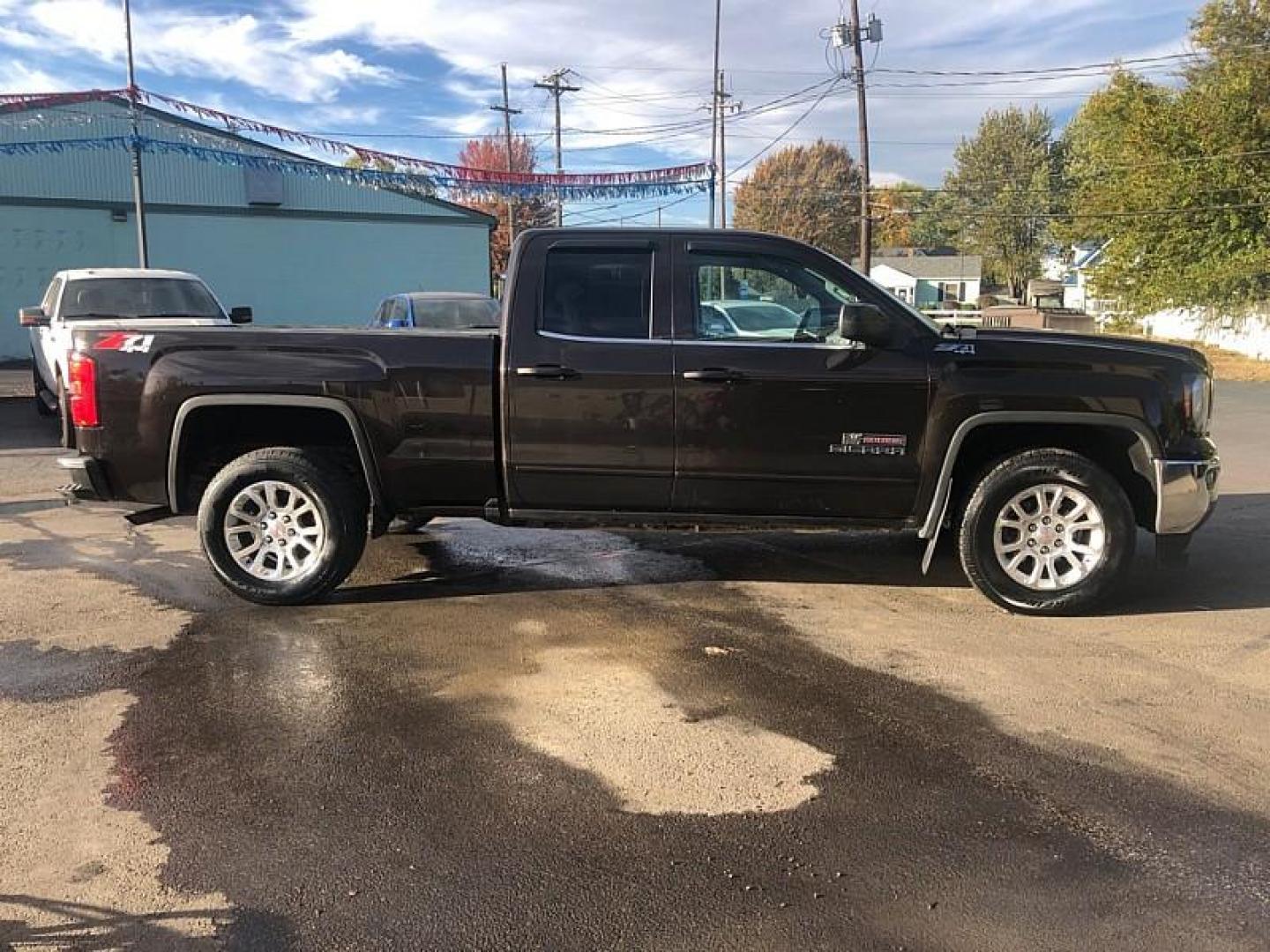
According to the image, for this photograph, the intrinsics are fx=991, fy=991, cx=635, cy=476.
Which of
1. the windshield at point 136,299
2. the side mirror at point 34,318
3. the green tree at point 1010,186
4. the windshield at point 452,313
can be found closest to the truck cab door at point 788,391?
the windshield at point 452,313

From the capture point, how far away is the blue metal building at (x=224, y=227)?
81.1ft

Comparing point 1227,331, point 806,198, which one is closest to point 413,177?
point 1227,331

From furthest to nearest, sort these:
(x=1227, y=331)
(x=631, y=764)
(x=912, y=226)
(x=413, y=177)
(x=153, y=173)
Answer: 1. (x=912, y=226)
2. (x=1227, y=331)
3. (x=153, y=173)
4. (x=413, y=177)
5. (x=631, y=764)

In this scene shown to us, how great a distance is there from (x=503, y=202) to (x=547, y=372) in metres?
53.5

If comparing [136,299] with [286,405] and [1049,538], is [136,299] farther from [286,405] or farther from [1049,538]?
[1049,538]

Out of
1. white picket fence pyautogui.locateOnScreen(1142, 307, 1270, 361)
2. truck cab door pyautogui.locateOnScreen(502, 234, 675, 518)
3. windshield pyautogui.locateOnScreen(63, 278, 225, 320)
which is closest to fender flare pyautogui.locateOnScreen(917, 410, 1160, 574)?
truck cab door pyautogui.locateOnScreen(502, 234, 675, 518)

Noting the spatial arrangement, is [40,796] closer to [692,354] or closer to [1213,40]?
[692,354]

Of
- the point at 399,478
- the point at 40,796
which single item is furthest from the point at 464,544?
the point at 40,796

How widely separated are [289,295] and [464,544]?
80.3 feet

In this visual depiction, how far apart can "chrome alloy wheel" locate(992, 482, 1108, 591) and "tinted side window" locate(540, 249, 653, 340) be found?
Answer: 2.23m

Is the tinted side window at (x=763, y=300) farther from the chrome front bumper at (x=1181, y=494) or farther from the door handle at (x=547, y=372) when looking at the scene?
the chrome front bumper at (x=1181, y=494)

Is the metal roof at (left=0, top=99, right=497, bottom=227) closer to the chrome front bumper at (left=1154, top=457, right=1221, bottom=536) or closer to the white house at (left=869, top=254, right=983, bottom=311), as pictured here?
the chrome front bumper at (left=1154, top=457, right=1221, bottom=536)

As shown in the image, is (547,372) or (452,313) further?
(452,313)

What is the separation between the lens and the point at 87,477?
5.49 meters
